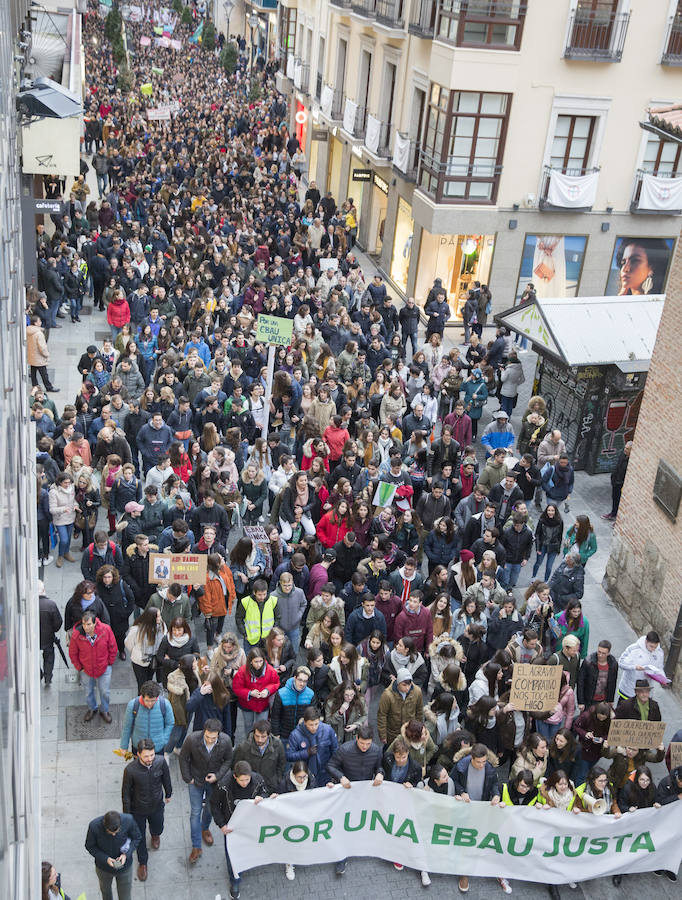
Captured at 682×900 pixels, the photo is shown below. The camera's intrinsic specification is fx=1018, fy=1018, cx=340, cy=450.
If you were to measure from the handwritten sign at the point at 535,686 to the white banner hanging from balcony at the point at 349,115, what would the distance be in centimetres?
2744

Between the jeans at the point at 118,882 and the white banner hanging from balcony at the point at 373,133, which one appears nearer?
the jeans at the point at 118,882

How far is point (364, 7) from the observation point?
109ft

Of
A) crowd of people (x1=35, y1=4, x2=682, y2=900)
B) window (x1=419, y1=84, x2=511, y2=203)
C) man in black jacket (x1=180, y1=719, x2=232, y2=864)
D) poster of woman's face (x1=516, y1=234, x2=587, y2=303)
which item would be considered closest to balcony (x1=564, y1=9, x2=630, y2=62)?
window (x1=419, y1=84, x2=511, y2=203)

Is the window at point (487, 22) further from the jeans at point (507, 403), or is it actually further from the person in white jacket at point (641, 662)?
the person in white jacket at point (641, 662)

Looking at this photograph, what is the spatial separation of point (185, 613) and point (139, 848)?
2.62m

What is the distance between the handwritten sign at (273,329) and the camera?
628 inches

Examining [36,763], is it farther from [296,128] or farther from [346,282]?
[296,128]

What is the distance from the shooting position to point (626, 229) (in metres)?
28.2

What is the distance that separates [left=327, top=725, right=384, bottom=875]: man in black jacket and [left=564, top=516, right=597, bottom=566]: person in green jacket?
15.6 feet

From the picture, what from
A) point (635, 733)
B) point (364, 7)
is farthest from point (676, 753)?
point (364, 7)

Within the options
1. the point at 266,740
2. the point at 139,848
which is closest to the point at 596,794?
the point at 266,740

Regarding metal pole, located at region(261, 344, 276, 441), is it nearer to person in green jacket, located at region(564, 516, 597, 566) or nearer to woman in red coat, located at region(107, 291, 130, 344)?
person in green jacket, located at region(564, 516, 597, 566)

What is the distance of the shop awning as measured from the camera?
18.1m

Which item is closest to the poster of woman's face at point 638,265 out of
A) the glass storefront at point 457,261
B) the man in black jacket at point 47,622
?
the glass storefront at point 457,261
